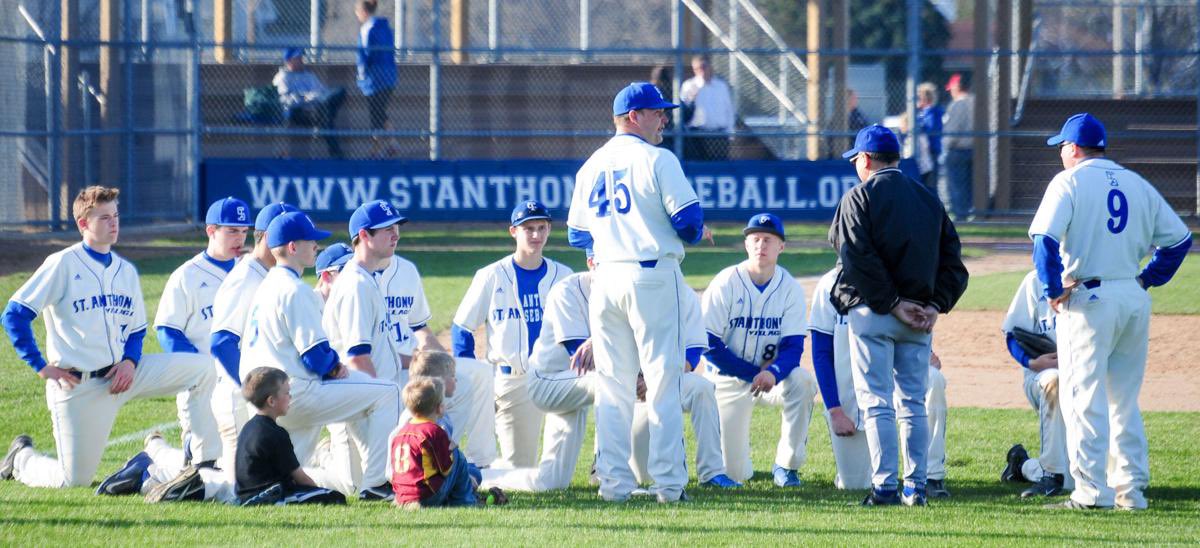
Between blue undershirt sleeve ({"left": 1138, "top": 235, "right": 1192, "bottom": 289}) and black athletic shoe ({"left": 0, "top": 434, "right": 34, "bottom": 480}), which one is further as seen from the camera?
black athletic shoe ({"left": 0, "top": 434, "right": 34, "bottom": 480})

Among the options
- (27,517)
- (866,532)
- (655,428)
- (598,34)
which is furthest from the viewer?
(598,34)

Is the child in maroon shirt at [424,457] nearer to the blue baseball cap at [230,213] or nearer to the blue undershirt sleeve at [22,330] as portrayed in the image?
the blue baseball cap at [230,213]

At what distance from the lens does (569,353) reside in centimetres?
707

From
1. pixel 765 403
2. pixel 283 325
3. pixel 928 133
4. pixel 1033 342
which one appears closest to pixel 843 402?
pixel 765 403

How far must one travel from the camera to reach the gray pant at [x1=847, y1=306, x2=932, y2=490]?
616cm

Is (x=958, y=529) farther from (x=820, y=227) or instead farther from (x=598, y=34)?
(x=598, y=34)

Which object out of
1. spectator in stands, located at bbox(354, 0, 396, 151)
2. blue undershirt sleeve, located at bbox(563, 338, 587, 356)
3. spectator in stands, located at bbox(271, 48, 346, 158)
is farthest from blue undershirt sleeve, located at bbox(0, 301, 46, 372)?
spectator in stands, located at bbox(271, 48, 346, 158)

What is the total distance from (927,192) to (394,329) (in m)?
3.20

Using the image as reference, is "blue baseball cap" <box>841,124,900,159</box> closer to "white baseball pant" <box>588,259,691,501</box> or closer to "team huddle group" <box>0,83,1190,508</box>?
"team huddle group" <box>0,83,1190,508</box>

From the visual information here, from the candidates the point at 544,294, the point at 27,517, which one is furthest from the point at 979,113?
the point at 27,517

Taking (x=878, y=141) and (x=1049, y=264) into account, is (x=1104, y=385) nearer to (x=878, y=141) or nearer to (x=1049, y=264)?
(x=1049, y=264)

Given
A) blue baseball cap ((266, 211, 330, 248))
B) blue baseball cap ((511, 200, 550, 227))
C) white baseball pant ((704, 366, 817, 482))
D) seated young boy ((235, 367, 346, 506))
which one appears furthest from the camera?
blue baseball cap ((511, 200, 550, 227))

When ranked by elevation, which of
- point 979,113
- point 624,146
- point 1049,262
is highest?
point 979,113

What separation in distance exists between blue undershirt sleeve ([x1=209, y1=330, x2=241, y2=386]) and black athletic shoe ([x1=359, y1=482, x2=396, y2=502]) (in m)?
0.96
